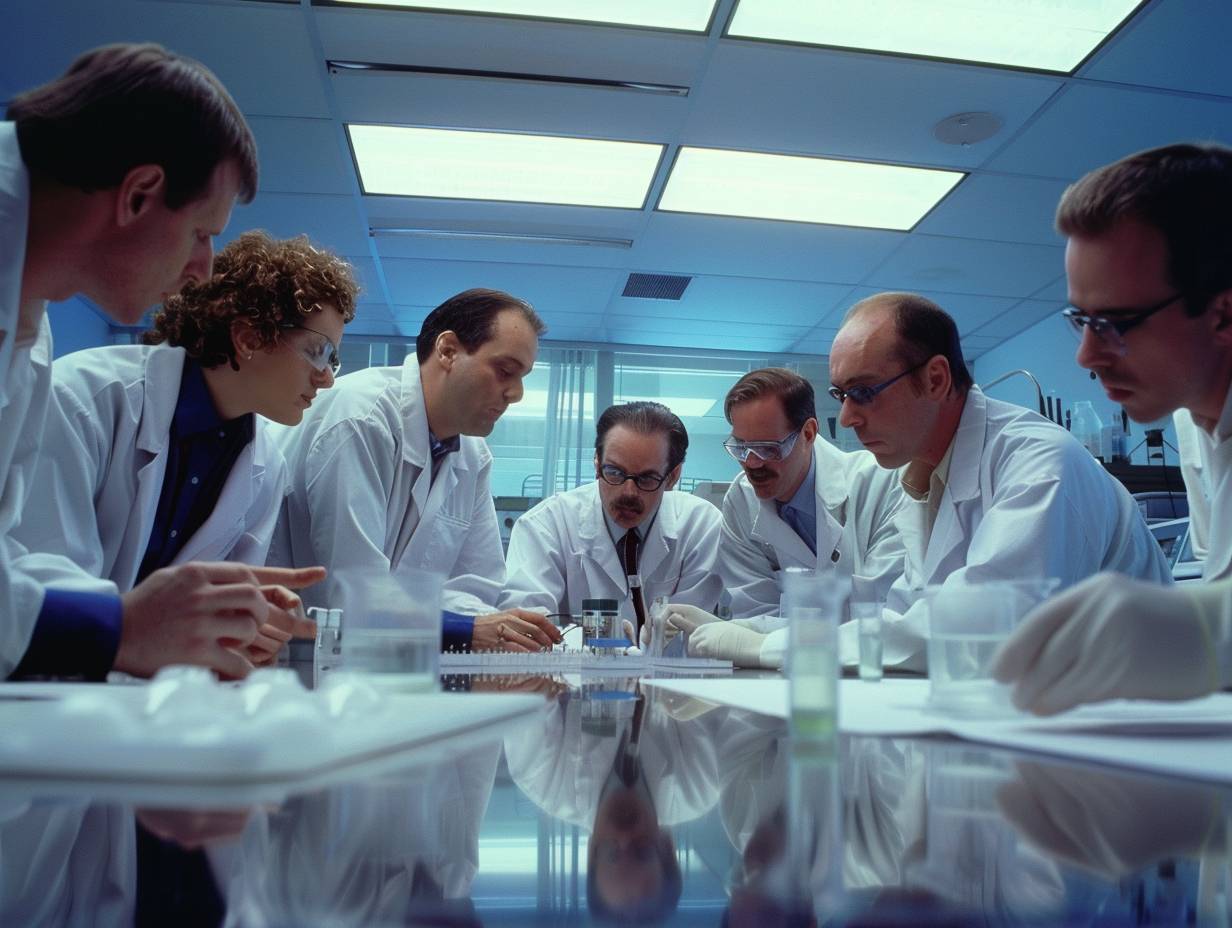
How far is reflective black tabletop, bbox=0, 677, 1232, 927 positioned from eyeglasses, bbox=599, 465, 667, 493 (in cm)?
223

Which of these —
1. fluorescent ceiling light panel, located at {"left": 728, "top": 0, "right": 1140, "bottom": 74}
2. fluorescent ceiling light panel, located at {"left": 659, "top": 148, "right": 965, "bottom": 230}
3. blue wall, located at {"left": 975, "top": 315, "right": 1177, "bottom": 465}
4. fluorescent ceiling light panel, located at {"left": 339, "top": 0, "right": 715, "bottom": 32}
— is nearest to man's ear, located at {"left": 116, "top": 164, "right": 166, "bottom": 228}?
fluorescent ceiling light panel, located at {"left": 339, "top": 0, "right": 715, "bottom": 32}

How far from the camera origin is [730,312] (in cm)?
571

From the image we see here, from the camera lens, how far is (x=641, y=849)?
1.18 ft

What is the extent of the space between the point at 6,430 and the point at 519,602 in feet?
5.18

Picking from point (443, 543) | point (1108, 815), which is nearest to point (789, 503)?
point (443, 543)

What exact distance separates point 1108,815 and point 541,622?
154 centimetres

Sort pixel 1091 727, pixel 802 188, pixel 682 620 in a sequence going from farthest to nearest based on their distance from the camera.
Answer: pixel 802 188, pixel 682 620, pixel 1091 727

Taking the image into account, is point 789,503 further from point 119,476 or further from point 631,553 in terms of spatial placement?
point 119,476

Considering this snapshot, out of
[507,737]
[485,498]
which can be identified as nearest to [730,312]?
[485,498]

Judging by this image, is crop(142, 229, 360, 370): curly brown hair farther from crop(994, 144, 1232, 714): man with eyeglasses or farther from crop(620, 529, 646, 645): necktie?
crop(994, 144, 1232, 714): man with eyeglasses

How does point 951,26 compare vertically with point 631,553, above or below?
above

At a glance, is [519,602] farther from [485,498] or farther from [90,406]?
[90,406]

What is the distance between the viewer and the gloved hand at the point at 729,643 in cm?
172

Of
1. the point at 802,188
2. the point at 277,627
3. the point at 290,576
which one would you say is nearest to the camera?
the point at 290,576
